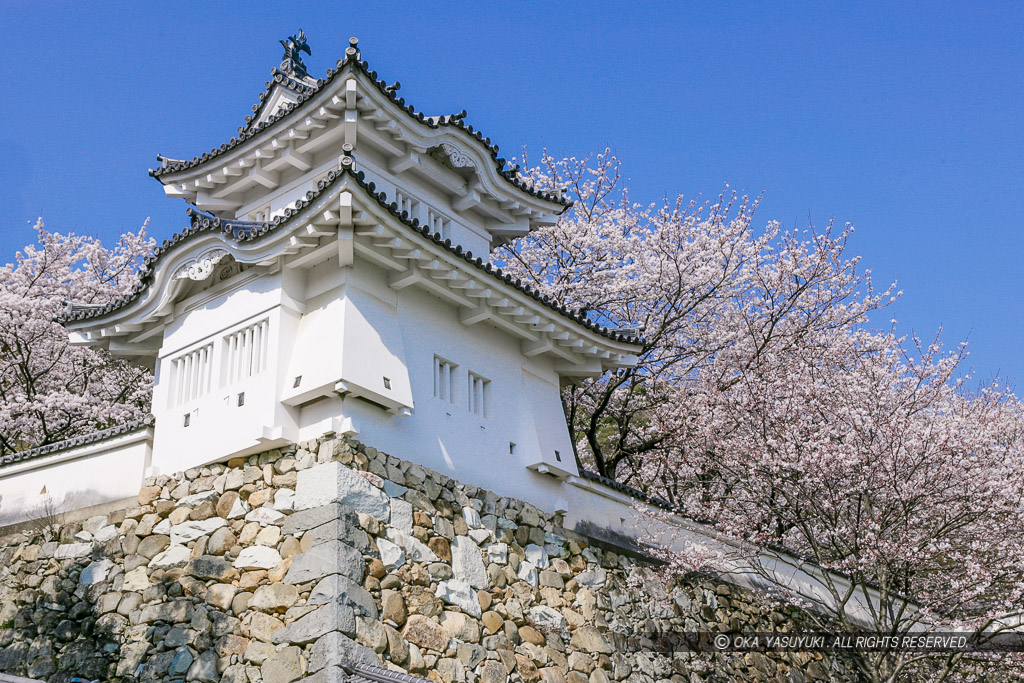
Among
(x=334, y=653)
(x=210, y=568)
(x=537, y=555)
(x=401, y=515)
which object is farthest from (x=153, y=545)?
(x=537, y=555)

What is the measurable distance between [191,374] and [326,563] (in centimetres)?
327

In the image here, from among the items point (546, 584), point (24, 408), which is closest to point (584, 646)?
point (546, 584)

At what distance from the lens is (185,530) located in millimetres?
9742

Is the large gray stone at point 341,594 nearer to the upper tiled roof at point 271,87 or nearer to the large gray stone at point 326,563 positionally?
the large gray stone at point 326,563

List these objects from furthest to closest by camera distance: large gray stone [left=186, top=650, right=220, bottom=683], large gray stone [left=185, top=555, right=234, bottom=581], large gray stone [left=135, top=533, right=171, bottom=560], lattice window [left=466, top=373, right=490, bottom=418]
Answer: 1. lattice window [left=466, top=373, right=490, bottom=418]
2. large gray stone [left=135, top=533, right=171, bottom=560]
3. large gray stone [left=185, top=555, right=234, bottom=581]
4. large gray stone [left=186, top=650, right=220, bottom=683]

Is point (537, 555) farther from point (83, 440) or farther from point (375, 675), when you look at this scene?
point (83, 440)

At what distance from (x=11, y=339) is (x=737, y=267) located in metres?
13.2

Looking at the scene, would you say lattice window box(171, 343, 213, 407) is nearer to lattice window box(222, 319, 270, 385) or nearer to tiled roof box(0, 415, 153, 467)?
lattice window box(222, 319, 270, 385)

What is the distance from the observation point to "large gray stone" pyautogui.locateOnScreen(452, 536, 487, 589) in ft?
33.1

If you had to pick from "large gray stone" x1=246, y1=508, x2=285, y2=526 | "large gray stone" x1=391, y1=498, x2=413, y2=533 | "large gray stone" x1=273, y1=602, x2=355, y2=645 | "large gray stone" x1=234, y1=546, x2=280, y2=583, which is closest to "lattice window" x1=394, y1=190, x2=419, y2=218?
"large gray stone" x1=391, y1=498, x2=413, y2=533

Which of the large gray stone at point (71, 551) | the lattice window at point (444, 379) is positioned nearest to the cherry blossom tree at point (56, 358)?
the large gray stone at point (71, 551)

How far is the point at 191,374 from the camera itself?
10.9 m

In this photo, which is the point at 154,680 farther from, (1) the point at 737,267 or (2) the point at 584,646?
(1) the point at 737,267

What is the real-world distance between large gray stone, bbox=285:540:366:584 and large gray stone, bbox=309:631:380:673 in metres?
0.58
